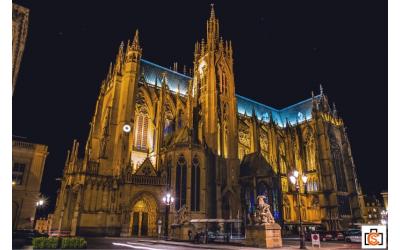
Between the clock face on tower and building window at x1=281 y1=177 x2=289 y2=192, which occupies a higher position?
A: the clock face on tower

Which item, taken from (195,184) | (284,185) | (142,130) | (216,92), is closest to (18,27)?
(142,130)

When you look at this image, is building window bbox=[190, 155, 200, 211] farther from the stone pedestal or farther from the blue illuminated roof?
the stone pedestal

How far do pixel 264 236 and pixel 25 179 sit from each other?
28084 mm

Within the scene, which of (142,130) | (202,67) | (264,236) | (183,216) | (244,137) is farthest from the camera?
(244,137)

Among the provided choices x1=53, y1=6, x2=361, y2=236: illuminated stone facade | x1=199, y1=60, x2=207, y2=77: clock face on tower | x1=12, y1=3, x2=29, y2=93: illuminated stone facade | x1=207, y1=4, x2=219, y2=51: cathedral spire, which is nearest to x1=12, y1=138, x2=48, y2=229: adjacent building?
x1=53, y1=6, x2=361, y2=236: illuminated stone facade

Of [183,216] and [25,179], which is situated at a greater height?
[25,179]

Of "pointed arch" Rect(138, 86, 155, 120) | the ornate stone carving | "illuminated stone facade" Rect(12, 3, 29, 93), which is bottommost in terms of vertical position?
"illuminated stone facade" Rect(12, 3, 29, 93)

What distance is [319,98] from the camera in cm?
6544

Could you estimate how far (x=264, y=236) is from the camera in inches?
693

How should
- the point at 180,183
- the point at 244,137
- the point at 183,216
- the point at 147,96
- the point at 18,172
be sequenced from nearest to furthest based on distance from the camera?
the point at 183,216 < the point at 18,172 < the point at 180,183 < the point at 147,96 < the point at 244,137

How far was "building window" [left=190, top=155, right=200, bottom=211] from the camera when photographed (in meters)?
34.3

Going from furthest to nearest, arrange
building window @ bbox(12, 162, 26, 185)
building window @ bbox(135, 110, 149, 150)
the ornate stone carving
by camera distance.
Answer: the ornate stone carving
building window @ bbox(135, 110, 149, 150)
building window @ bbox(12, 162, 26, 185)

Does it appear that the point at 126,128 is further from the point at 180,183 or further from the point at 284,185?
the point at 284,185
